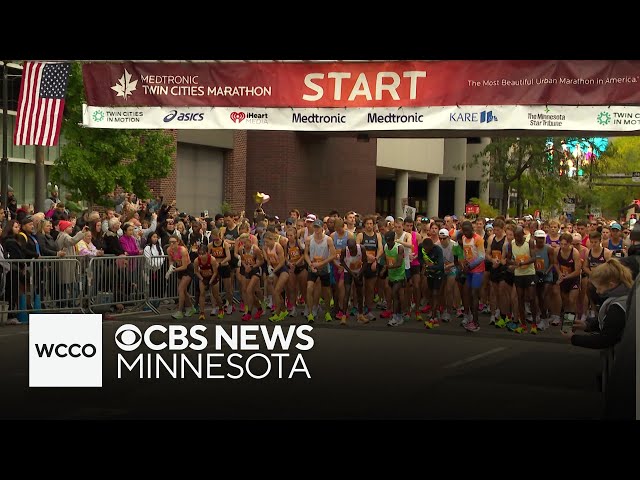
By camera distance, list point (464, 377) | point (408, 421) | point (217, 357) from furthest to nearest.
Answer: point (217, 357) < point (464, 377) < point (408, 421)

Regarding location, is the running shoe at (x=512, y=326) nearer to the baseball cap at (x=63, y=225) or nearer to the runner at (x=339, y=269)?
the runner at (x=339, y=269)

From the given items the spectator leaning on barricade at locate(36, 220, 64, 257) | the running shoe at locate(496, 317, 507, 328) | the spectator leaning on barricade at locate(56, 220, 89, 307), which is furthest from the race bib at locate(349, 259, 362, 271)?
the spectator leaning on barricade at locate(36, 220, 64, 257)

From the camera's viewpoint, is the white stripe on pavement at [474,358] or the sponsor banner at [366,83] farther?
the sponsor banner at [366,83]

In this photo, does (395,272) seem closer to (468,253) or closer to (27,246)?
(468,253)

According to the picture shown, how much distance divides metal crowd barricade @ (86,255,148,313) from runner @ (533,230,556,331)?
292 inches

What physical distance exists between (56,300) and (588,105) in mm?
9525

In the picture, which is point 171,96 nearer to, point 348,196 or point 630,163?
point 348,196

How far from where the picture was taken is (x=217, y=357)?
1376 centimetres

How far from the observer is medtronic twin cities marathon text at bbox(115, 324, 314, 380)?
1240 cm

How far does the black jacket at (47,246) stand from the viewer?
1875cm

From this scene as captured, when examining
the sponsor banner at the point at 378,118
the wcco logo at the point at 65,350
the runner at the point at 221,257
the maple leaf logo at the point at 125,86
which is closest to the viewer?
the wcco logo at the point at 65,350

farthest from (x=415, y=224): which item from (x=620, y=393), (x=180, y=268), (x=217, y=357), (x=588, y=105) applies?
(x=620, y=393)

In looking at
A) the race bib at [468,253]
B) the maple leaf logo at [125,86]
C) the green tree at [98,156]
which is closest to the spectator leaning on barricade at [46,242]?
the maple leaf logo at [125,86]

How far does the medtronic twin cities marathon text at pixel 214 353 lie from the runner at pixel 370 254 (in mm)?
1710
